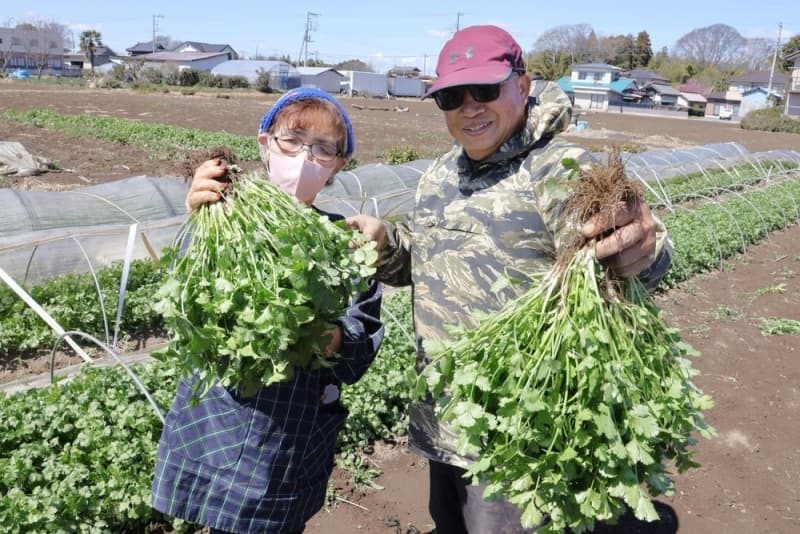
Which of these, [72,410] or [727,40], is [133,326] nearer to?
[72,410]

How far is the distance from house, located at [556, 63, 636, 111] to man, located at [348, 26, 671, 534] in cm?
7264

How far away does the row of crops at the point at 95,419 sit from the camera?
3.41 metres

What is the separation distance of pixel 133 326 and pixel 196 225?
211 inches

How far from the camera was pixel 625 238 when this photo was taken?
5.67 feet

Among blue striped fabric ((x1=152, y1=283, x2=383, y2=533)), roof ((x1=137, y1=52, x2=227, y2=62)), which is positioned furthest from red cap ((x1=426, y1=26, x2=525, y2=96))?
roof ((x1=137, y1=52, x2=227, y2=62))

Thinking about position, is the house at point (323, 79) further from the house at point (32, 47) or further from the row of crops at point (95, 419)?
the row of crops at point (95, 419)

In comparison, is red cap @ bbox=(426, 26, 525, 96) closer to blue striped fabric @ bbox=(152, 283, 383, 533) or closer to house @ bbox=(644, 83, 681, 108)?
blue striped fabric @ bbox=(152, 283, 383, 533)

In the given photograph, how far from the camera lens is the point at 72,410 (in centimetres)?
411

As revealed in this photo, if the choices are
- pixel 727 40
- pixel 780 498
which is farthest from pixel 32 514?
pixel 727 40

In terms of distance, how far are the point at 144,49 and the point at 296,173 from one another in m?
119

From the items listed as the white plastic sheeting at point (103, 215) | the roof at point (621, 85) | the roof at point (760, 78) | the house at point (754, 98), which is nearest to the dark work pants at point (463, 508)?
the white plastic sheeting at point (103, 215)

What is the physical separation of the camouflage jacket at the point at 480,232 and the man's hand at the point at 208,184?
0.67 meters

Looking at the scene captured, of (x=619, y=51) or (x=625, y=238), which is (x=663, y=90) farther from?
(x=625, y=238)

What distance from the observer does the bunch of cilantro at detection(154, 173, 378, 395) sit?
173cm
